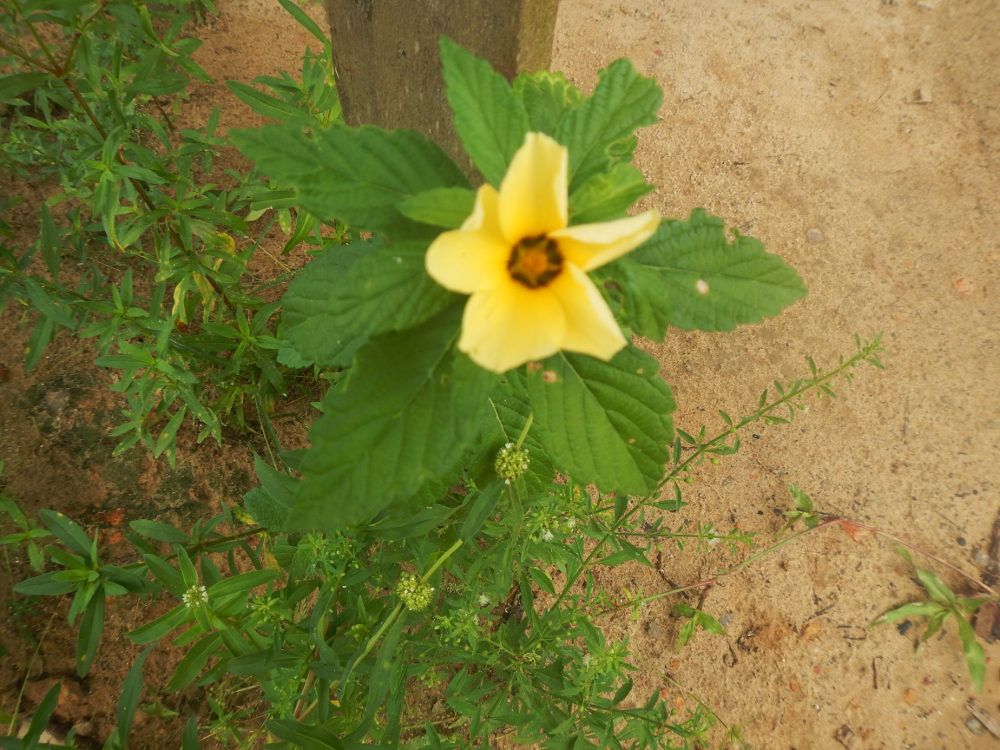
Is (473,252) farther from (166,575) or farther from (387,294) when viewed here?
(166,575)

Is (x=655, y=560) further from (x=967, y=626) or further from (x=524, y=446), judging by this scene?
(x=524, y=446)

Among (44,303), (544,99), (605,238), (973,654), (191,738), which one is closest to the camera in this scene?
(605,238)

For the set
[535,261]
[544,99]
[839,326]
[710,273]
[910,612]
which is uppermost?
[544,99]

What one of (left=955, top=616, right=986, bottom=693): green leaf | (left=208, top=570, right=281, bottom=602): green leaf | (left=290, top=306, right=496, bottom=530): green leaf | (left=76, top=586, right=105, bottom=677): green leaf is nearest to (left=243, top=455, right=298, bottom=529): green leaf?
(left=208, top=570, right=281, bottom=602): green leaf

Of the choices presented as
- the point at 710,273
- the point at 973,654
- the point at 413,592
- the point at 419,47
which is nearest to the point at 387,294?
the point at 710,273

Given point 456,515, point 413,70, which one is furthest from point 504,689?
point 413,70

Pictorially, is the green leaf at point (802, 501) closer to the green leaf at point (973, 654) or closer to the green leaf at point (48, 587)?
the green leaf at point (973, 654)

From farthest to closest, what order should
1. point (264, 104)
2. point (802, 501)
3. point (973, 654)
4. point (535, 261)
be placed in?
1. point (802, 501)
2. point (973, 654)
3. point (264, 104)
4. point (535, 261)

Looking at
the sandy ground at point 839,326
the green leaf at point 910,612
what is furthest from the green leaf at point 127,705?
the green leaf at point 910,612
